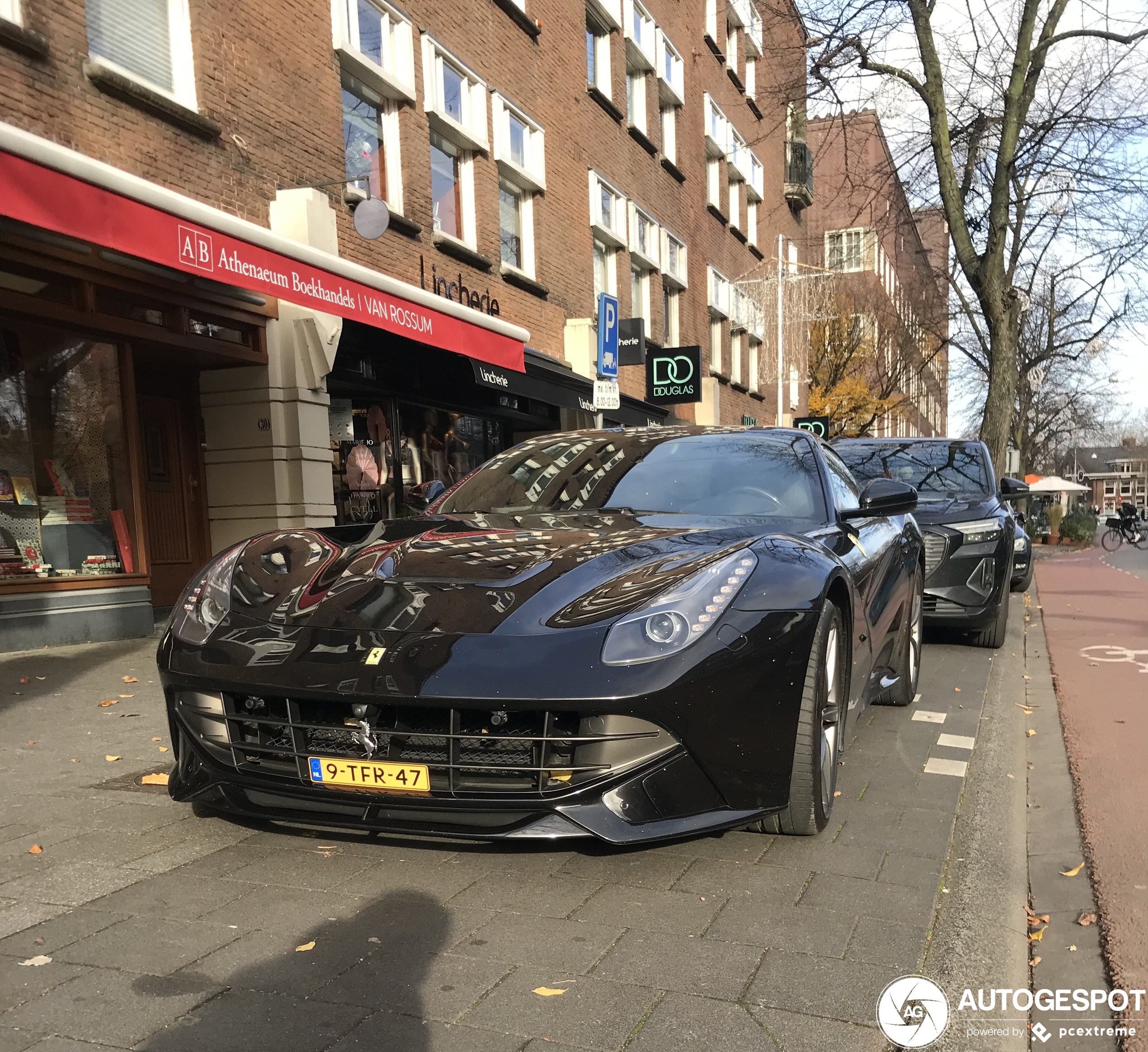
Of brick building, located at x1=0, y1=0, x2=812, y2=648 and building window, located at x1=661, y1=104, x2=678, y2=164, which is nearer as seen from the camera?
brick building, located at x1=0, y1=0, x2=812, y2=648

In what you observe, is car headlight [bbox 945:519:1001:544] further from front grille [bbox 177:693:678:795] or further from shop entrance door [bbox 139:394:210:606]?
shop entrance door [bbox 139:394:210:606]

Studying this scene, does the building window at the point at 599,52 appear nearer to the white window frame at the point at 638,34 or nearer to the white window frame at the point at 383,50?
the white window frame at the point at 638,34

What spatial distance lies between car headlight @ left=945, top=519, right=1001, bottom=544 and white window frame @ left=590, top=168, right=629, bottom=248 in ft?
38.3

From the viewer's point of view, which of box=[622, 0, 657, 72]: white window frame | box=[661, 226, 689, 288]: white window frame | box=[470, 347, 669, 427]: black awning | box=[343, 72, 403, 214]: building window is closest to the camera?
box=[343, 72, 403, 214]: building window

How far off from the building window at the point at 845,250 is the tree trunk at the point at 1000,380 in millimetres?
12150

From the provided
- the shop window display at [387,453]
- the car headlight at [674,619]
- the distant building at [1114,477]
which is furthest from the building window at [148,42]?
the distant building at [1114,477]

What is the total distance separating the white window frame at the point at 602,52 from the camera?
18969 mm

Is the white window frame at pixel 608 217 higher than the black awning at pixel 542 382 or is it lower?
higher

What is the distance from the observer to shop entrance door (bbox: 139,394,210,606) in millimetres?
9422

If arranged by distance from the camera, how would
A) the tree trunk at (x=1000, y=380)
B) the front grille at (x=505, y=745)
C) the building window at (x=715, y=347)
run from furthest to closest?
the building window at (x=715, y=347), the tree trunk at (x=1000, y=380), the front grille at (x=505, y=745)

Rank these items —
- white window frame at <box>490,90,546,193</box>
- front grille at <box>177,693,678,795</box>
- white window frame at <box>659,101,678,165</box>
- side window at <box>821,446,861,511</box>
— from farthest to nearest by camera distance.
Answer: white window frame at <box>659,101,678,165</box>, white window frame at <box>490,90,546,193</box>, side window at <box>821,446,861,511</box>, front grille at <box>177,693,678,795</box>

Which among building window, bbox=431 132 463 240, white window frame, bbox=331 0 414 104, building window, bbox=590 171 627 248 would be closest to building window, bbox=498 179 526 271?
building window, bbox=431 132 463 240

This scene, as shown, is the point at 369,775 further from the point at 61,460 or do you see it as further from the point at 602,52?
the point at 602,52

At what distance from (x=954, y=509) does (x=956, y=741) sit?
12.5 ft
